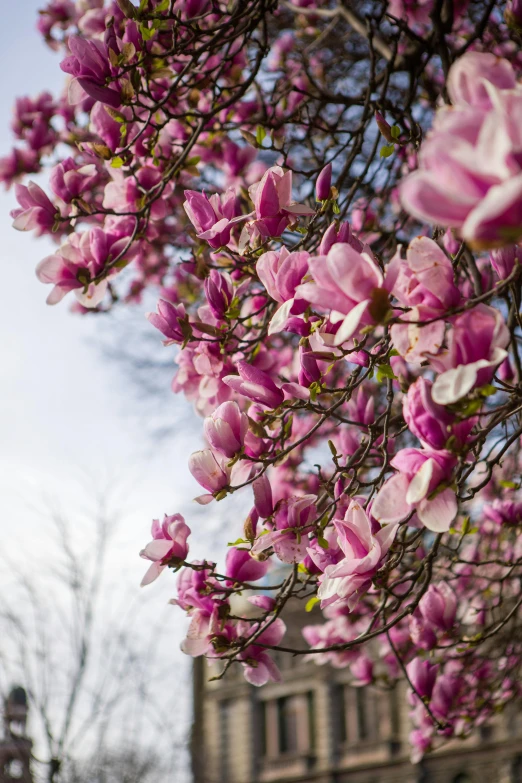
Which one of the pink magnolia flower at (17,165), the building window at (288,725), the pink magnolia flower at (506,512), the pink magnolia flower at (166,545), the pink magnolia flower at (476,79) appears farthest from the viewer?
the building window at (288,725)

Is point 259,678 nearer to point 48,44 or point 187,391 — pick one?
point 187,391

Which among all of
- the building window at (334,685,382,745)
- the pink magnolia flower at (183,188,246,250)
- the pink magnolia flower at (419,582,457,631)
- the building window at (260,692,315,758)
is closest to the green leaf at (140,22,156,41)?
the pink magnolia flower at (183,188,246,250)

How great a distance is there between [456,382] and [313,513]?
70 centimetres

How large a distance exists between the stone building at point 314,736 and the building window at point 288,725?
0.02 meters

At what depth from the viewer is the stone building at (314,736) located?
43.9 ft

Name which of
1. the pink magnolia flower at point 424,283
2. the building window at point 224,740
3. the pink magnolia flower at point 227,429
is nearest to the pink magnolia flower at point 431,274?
the pink magnolia flower at point 424,283

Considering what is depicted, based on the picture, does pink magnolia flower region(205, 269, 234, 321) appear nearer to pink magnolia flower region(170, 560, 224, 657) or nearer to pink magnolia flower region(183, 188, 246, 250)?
pink magnolia flower region(183, 188, 246, 250)

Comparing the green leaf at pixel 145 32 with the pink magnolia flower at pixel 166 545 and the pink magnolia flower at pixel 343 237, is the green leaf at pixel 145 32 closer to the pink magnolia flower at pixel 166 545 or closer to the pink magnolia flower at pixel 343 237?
the pink magnolia flower at pixel 343 237

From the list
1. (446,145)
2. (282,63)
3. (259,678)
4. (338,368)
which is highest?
(282,63)

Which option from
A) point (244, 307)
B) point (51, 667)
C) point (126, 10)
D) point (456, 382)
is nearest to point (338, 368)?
point (244, 307)

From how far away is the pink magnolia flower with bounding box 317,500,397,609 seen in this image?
1323mm

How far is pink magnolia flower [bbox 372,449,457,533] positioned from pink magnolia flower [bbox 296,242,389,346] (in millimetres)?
232

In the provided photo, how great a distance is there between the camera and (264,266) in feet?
4.72

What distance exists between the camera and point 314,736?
1566cm
